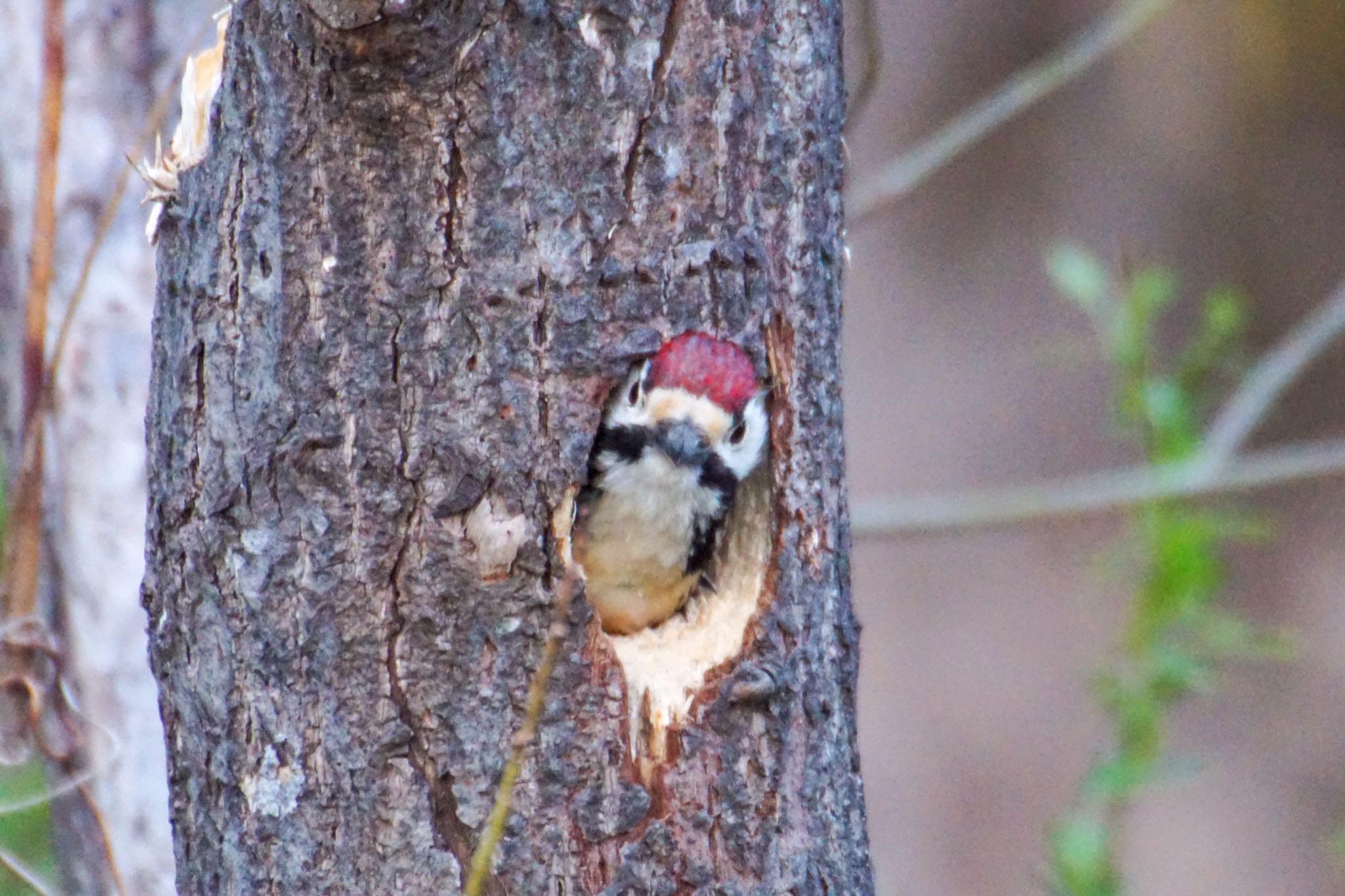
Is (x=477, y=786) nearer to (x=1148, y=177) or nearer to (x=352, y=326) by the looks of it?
(x=352, y=326)

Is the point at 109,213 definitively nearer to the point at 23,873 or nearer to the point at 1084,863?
the point at 23,873

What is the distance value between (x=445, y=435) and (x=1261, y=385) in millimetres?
3051

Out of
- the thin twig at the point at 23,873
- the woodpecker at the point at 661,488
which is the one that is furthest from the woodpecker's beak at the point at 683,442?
the thin twig at the point at 23,873

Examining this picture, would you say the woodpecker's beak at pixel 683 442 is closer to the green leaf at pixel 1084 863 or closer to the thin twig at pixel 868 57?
the thin twig at pixel 868 57

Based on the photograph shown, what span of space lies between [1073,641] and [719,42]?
12.9 ft

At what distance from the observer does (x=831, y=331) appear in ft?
6.93

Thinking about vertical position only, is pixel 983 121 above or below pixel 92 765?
above

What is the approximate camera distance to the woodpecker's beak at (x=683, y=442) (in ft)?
7.57

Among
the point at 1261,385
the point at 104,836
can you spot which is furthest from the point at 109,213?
the point at 1261,385

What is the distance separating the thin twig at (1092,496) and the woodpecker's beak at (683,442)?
5.04ft

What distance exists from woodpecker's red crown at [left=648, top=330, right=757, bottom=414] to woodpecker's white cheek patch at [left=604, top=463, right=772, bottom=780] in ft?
0.40

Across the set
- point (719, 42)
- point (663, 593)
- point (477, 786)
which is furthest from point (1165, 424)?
point (477, 786)

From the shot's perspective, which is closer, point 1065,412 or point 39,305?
point 39,305

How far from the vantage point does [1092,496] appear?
12.5ft
